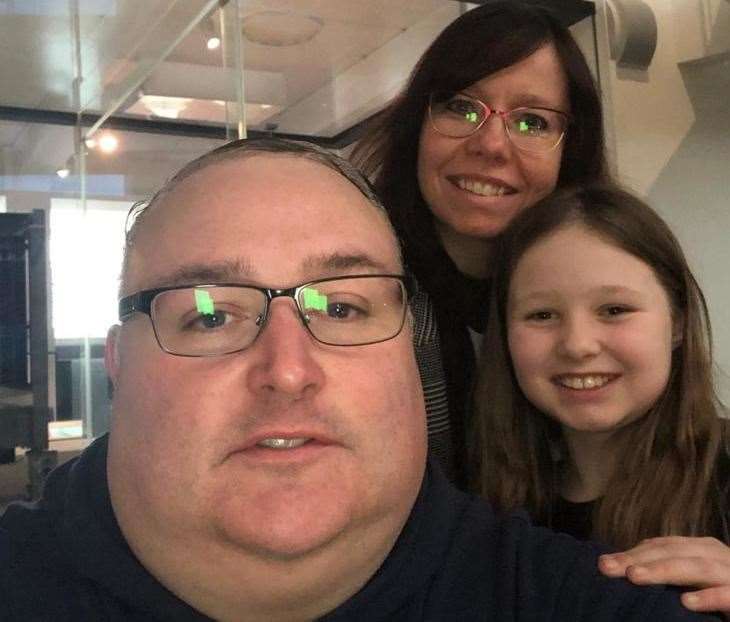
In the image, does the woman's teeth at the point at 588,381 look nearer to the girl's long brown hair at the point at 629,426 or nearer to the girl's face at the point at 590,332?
the girl's face at the point at 590,332

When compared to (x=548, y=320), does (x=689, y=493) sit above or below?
below

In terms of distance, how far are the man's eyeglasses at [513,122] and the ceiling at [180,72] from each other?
1.66 metres

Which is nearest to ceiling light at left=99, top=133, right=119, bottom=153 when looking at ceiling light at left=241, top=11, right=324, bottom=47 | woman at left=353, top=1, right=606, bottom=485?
ceiling light at left=241, top=11, right=324, bottom=47

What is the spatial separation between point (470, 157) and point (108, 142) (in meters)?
3.57

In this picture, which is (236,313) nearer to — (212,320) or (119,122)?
(212,320)

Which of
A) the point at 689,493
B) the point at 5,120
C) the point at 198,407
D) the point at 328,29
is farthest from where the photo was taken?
the point at 5,120

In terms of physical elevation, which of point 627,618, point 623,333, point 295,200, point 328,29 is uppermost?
point 328,29

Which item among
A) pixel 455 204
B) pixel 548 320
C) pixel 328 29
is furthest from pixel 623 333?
pixel 328 29

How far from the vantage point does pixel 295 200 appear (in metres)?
0.85

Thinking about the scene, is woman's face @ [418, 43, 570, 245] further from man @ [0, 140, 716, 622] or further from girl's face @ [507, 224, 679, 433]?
man @ [0, 140, 716, 622]

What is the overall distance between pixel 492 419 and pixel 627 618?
0.54 meters

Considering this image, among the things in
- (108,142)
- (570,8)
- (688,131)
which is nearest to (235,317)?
(570,8)

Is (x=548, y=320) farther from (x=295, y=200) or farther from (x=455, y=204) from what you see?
(x=295, y=200)

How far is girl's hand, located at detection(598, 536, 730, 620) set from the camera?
2.58 ft
